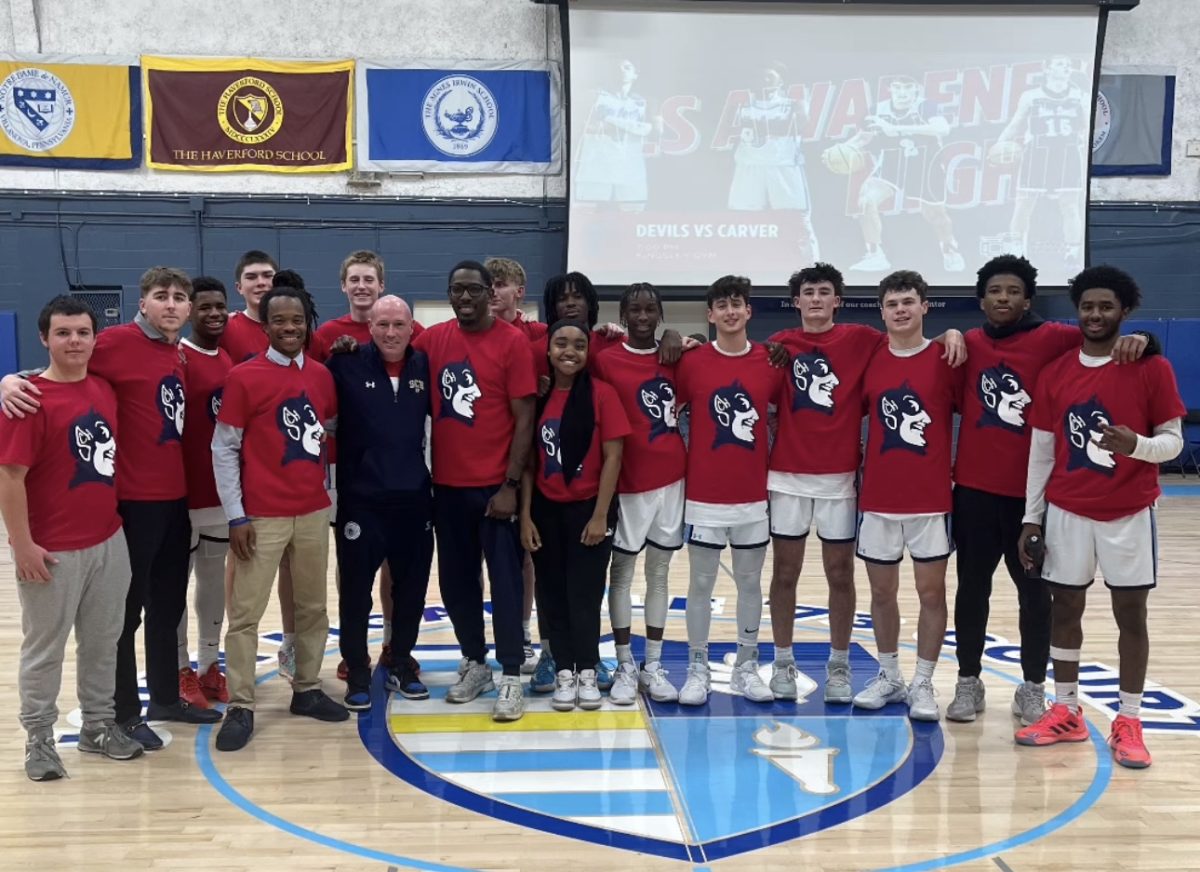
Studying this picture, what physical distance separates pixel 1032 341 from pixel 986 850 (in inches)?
66.7

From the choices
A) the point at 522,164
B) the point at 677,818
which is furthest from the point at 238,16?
the point at 677,818

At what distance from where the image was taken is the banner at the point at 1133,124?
422 inches

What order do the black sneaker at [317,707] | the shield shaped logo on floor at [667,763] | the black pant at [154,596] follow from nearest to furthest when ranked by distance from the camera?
the shield shaped logo on floor at [667,763] < the black pant at [154,596] < the black sneaker at [317,707]

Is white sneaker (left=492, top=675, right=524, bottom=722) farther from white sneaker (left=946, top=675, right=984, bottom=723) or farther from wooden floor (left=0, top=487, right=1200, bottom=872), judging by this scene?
white sneaker (left=946, top=675, right=984, bottom=723)

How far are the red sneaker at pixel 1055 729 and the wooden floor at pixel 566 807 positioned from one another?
49 mm

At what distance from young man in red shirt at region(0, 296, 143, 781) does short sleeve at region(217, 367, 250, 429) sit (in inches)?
13.3

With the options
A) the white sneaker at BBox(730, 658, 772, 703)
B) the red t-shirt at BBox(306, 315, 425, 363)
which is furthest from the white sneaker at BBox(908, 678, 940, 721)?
the red t-shirt at BBox(306, 315, 425, 363)

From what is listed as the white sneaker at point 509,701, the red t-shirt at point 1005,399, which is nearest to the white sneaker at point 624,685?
the white sneaker at point 509,701

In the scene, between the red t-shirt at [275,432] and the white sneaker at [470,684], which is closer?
the red t-shirt at [275,432]

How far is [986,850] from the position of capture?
2.65m

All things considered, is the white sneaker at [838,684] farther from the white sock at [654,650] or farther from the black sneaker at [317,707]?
the black sneaker at [317,707]

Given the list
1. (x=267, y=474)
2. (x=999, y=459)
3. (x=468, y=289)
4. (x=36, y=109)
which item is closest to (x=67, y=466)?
(x=267, y=474)

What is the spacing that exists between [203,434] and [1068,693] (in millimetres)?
3158

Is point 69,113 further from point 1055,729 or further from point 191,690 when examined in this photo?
point 1055,729
